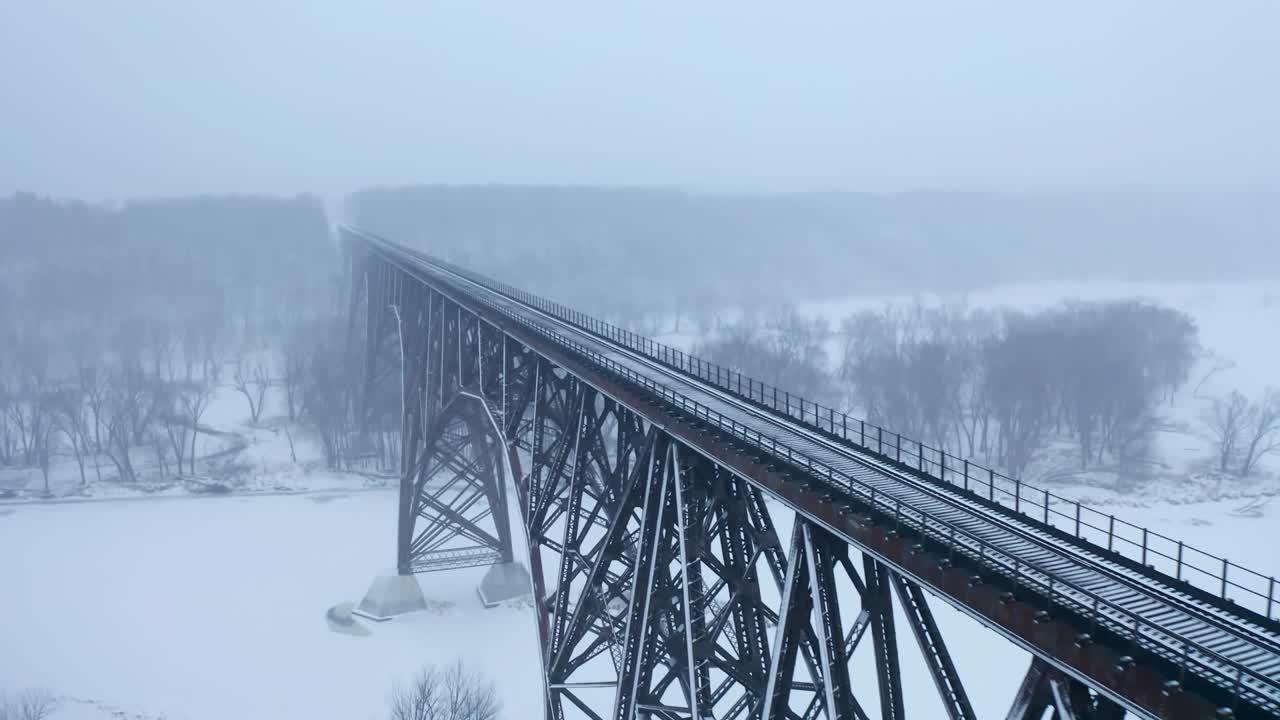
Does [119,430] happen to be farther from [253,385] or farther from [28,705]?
[28,705]

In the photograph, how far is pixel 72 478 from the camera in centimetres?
5688

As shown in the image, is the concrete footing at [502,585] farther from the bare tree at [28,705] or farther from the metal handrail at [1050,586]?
Result: the metal handrail at [1050,586]

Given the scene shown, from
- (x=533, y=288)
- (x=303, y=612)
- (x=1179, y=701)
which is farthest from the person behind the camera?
(x=533, y=288)

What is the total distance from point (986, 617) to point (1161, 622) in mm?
1713

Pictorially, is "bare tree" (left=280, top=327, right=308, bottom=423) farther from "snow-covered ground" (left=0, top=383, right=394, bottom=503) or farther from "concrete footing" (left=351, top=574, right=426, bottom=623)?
"concrete footing" (left=351, top=574, right=426, bottom=623)

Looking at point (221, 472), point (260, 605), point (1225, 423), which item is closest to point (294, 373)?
point (221, 472)

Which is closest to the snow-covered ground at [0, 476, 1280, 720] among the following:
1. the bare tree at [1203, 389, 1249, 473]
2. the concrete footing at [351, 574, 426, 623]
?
the concrete footing at [351, 574, 426, 623]

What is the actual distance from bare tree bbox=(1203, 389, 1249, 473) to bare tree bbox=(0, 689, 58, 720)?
6031cm

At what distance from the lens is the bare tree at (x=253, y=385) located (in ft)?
224

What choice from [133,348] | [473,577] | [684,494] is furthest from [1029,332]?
[133,348]

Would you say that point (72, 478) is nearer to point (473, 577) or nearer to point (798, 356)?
point (473, 577)

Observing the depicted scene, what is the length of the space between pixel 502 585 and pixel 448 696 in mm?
8029

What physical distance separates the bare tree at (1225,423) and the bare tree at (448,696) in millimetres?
48091

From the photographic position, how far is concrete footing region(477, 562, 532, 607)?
36094mm
